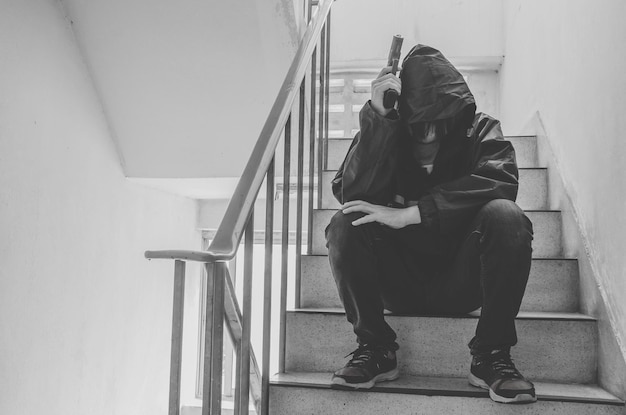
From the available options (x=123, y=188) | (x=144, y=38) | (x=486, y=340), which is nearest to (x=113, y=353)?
(x=123, y=188)

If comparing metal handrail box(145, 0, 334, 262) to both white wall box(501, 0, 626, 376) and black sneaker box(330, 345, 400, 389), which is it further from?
white wall box(501, 0, 626, 376)

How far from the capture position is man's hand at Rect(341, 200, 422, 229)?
138cm

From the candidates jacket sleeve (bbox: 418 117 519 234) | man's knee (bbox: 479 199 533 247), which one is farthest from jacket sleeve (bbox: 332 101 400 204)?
man's knee (bbox: 479 199 533 247)

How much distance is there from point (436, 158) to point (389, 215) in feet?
0.78

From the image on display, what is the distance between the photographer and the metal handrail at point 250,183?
103 centimetres

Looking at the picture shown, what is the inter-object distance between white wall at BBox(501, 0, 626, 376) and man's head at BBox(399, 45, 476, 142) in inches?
14.9

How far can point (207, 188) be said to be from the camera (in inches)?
124

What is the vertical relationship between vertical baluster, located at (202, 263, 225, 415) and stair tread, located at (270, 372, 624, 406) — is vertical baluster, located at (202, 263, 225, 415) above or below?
above

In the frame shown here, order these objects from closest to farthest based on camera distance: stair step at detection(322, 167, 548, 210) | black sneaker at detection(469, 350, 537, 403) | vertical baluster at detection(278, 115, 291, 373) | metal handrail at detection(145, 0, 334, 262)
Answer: metal handrail at detection(145, 0, 334, 262) < black sneaker at detection(469, 350, 537, 403) < vertical baluster at detection(278, 115, 291, 373) < stair step at detection(322, 167, 548, 210)

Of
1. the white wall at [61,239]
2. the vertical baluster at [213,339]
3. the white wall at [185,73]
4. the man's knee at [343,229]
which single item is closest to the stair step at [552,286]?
the man's knee at [343,229]

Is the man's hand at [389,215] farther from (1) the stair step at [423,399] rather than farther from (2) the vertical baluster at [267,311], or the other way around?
(1) the stair step at [423,399]

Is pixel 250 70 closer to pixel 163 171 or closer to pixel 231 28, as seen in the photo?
pixel 231 28

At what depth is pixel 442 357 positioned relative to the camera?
4.82 ft

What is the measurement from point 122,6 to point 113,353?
5.43 ft
